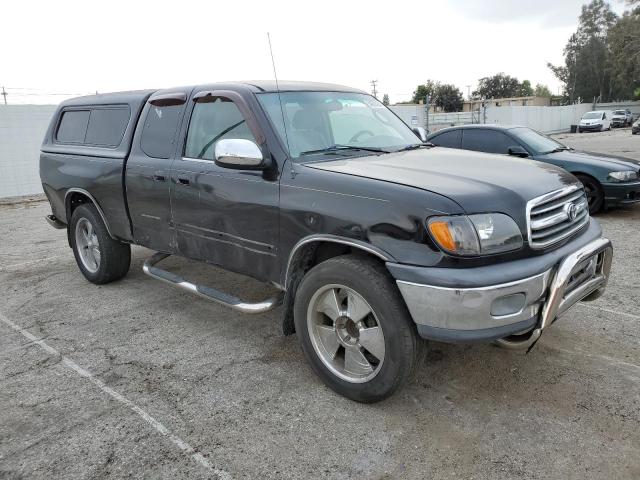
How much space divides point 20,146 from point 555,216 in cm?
1393

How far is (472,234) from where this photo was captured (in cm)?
272

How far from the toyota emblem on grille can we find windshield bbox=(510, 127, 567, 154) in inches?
215

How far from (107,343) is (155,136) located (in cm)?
180

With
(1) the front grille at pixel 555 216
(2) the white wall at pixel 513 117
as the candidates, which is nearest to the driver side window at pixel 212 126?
(1) the front grille at pixel 555 216

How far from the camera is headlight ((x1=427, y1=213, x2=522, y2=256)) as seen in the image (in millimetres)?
2715

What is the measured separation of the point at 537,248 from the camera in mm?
2906

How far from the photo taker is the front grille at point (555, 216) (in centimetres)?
294

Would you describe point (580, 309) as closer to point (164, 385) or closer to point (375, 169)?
point (375, 169)

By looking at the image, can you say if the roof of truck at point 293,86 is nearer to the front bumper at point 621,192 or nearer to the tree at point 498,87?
the front bumper at point 621,192

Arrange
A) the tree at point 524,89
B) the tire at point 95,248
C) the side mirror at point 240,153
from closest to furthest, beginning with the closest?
1. the side mirror at point 240,153
2. the tire at point 95,248
3. the tree at point 524,89

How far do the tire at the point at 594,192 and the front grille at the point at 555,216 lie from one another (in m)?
5.30

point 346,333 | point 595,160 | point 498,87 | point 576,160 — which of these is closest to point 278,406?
point 346,333

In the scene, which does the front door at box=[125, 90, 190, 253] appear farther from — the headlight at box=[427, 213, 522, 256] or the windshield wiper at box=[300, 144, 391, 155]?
the headlight at box=[427, 213, 522, 256]

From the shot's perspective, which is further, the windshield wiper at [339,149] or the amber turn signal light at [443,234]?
the windshield wiper at [339,149]
